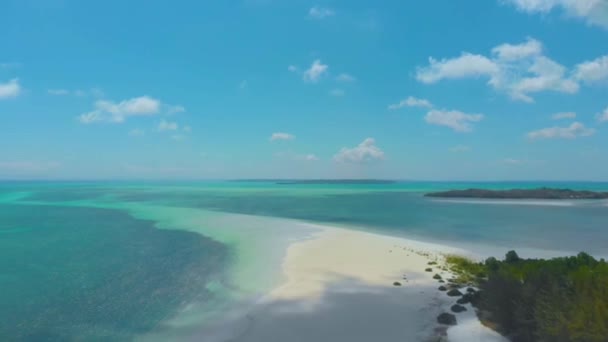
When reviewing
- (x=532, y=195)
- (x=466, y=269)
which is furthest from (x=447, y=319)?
(x=532, y=195)

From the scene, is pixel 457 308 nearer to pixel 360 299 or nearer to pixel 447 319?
pixel 447 319

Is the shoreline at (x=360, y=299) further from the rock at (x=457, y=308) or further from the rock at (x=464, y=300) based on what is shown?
the rock at (x=464, y=300)

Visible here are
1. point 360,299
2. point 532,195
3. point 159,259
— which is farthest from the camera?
point 532,195

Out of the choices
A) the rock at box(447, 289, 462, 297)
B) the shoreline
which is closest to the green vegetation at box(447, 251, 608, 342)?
the shoreline

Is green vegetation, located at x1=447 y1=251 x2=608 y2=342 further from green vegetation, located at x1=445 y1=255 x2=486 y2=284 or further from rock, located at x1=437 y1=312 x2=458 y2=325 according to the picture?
green vegetation, located at x1=445 y1=255 x2=486 y2=284

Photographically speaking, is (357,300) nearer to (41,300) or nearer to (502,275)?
(502,275)
